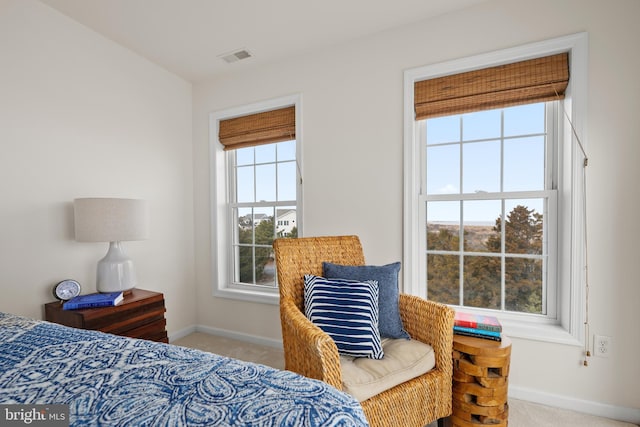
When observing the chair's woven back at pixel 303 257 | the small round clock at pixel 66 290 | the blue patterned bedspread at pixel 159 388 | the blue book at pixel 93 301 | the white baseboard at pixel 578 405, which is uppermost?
the chair's woven back at pixel 303 257

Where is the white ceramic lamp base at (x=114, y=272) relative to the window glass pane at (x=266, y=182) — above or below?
below

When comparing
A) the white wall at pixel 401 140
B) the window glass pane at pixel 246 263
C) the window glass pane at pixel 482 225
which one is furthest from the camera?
the window glass pane at pixel 246 263

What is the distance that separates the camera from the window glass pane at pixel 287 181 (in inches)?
109

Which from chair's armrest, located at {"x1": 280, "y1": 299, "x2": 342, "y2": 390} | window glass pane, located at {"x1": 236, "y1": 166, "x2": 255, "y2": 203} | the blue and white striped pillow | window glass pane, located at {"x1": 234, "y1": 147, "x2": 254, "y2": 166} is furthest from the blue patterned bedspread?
window glass pane, located at {"x1": 234, "y1": 147, "x2": 254, "y2": 166}

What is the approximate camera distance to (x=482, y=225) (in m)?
2.12

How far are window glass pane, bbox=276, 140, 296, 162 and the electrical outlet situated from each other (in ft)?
7.83

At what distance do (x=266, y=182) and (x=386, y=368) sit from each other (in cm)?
201

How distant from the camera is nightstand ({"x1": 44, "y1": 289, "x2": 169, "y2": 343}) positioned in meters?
1.82

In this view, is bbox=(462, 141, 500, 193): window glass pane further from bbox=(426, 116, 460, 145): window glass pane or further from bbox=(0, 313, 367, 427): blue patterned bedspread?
bbox=(0, 313, 367, 427): blue patterned bedspread

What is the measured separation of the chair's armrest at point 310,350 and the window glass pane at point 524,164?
63.2 inches

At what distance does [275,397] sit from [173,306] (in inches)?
103

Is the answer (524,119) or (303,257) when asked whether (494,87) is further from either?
(303,257)

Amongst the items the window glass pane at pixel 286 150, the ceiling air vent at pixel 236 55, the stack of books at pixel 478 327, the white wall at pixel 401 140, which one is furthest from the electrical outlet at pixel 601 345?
the ceiling air vent at pixel 236 55

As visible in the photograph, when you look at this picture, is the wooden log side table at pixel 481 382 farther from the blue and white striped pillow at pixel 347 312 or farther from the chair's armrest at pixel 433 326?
the blue and white striped pillow at pixel 347 312
